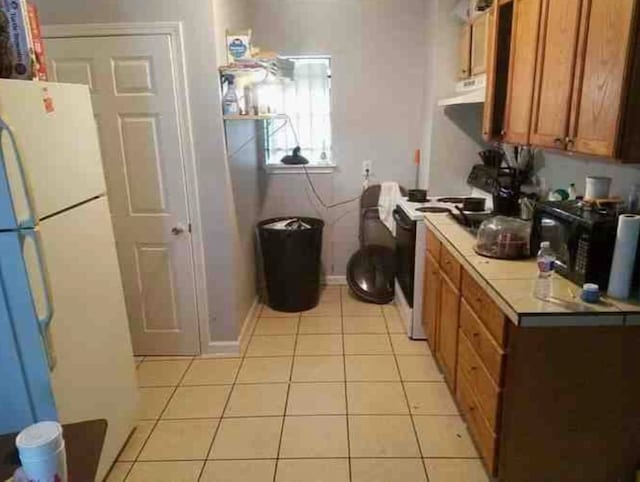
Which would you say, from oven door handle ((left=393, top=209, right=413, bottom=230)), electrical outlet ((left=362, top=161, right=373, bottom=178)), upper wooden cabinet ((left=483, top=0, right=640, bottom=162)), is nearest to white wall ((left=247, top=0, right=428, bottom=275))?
electrical outlet ((left=362, top=161, right=373, bottom=178))

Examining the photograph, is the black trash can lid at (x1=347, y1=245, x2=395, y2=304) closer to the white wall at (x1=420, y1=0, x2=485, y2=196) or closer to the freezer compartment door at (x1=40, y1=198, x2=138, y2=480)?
the white wall at (x1=420, y1=0, x2=485, y2=196)

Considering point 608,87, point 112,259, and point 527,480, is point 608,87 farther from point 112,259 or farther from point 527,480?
point 112,259

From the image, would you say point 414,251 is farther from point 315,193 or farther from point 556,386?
point 556,386

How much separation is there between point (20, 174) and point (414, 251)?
2.34 meters

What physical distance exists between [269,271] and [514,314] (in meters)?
2.36

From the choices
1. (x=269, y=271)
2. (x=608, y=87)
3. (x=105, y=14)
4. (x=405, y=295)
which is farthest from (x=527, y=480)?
(x=105, y=14)

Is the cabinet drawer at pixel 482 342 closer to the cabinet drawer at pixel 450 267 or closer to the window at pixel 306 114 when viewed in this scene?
the cabinet drawer at pixel 450 267

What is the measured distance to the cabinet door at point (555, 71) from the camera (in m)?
1.86

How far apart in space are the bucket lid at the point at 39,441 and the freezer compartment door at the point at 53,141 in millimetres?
857

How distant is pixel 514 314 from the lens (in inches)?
64.9

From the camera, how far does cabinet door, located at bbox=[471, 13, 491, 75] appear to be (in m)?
2.84

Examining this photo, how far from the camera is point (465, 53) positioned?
10.8ft

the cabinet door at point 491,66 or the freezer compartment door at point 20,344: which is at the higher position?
the cabinet door at point 491,66

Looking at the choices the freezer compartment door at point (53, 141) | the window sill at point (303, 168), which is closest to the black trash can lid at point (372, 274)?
the window sill at point (303, 168)
